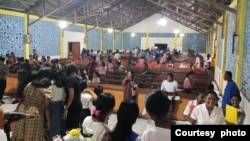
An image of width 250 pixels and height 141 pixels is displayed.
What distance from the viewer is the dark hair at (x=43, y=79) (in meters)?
3.83

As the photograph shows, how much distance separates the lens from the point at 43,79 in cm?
397

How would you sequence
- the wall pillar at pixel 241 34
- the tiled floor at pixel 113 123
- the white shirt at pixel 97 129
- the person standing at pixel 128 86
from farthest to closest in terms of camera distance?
the person standing at pixel 128 86
the wall pillar at pixel 241 34
the tiled floor at pixel 113 123
the white shirt at pixel 97 129

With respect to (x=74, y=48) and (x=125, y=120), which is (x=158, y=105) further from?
(x=74, y=48)

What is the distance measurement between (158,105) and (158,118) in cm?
10

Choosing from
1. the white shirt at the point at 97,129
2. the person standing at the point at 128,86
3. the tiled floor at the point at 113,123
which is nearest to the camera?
the white shirt at the point at 97,129

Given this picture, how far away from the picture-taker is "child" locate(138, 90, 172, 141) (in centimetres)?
210

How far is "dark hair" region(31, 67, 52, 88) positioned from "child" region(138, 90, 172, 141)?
2.11m

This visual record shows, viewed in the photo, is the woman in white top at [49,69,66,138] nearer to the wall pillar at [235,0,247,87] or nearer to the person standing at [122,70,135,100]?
the person standing at [122,70,135,100]

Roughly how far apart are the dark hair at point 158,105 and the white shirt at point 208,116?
4.54 feet

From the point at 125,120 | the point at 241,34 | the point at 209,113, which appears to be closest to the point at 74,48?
the point at 241,34

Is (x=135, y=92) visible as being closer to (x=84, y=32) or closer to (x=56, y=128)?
(x=56, y=128)

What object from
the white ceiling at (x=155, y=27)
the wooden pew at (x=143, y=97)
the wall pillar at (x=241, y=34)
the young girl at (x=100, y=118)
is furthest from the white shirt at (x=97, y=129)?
the white ceiling at (x=155, y=27)

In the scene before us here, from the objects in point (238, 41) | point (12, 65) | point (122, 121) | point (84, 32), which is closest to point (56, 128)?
point (122, 121)

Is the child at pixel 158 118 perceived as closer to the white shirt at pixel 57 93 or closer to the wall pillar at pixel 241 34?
the white shirt at pixel 57 93
